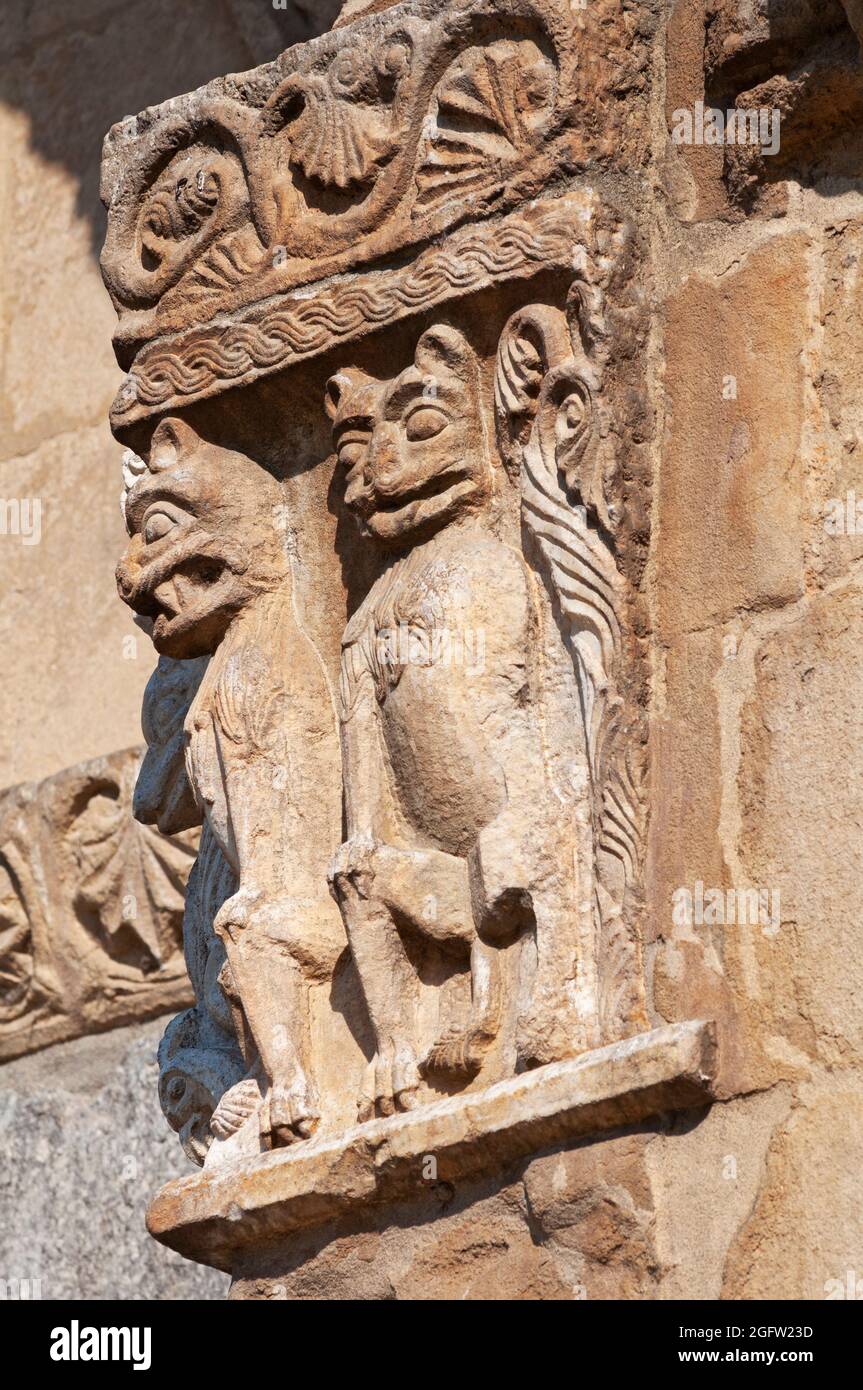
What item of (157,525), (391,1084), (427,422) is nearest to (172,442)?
(157,525)

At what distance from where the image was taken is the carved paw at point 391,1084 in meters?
3.40

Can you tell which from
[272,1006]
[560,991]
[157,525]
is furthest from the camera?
[157,525]

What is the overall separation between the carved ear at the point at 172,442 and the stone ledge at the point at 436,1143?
2.75 feet

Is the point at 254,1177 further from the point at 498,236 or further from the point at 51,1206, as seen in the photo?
the point at 51,1206

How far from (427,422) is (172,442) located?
38 centimetres

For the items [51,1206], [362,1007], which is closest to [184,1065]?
[362,1007]

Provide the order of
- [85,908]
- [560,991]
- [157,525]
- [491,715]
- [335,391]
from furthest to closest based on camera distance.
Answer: [85,908]
[157,525]
[335,391]
[491,715]
[560,991]

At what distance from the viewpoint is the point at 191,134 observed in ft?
12.7

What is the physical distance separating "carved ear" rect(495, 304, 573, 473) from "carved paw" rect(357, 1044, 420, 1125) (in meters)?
0.65

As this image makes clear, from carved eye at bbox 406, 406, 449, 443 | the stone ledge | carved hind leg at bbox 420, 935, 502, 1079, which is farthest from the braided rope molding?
the stone ledge

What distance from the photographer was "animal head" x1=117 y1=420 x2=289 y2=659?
3770mm

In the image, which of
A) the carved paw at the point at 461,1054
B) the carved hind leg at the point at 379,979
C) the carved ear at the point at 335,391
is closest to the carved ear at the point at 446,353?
the carved ear at the point at 335,391

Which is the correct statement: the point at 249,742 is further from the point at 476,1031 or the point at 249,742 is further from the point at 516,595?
the point at 476,1031

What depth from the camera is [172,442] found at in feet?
12.5
